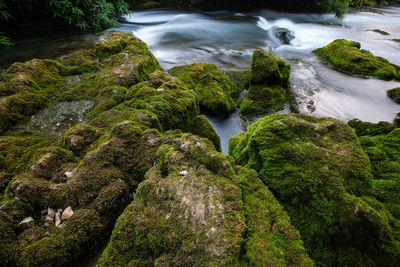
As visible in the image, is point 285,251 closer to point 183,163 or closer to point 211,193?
point 211,193

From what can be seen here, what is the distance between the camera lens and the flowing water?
23.5 feet

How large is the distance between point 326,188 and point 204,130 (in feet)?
9.02

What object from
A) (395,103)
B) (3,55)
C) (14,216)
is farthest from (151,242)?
(3,55)

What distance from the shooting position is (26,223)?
2.29 meters

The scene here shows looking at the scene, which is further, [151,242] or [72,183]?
[72,183]

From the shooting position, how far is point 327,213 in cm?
239

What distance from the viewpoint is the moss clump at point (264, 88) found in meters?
6.73

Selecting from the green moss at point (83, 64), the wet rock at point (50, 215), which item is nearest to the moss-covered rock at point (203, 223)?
the wet rock at point (50, 215)

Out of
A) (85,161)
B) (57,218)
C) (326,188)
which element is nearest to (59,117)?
(85,161)

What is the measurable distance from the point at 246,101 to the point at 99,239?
5911 millimetres

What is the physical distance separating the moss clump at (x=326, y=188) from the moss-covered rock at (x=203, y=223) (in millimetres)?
535

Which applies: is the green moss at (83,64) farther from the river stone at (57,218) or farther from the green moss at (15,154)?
the river stone at (57,218)

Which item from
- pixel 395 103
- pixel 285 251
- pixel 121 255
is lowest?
pixel 395 103

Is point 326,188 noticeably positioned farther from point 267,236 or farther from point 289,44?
point 289,44
